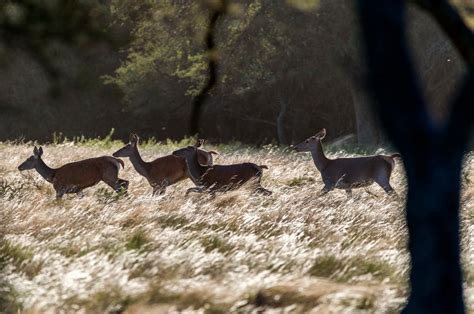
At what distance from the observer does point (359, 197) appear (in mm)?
13000

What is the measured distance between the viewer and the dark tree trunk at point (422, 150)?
234 inches

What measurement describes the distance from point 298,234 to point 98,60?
3447 cm

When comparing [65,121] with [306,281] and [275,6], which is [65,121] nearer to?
[275,6]

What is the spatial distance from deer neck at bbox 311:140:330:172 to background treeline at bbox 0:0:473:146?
10.4m

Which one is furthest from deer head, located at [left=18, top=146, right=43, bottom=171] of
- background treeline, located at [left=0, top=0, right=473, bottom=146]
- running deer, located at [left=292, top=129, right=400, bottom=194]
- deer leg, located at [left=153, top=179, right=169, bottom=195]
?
background treeline, located at [left=0, top=0, right=473, bottom=146]

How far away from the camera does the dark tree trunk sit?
5949 mm

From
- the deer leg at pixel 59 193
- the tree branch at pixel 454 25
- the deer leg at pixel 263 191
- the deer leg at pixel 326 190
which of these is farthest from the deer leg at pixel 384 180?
the tree branch at pixel 454 25

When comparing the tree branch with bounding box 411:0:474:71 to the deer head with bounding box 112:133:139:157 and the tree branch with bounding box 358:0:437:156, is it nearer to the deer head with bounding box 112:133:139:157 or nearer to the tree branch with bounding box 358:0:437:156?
the tree branch with bounding box 358:0:437:156

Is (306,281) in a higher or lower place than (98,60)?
lower

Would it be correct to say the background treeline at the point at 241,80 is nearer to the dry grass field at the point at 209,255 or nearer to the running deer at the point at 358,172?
the running deer at the point at 358,172

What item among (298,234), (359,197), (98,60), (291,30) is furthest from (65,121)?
(298,234)

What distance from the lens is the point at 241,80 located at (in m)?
35.5

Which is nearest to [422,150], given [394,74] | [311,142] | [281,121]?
[394,74]

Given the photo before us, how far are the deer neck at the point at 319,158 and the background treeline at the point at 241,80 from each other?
10.4 m
